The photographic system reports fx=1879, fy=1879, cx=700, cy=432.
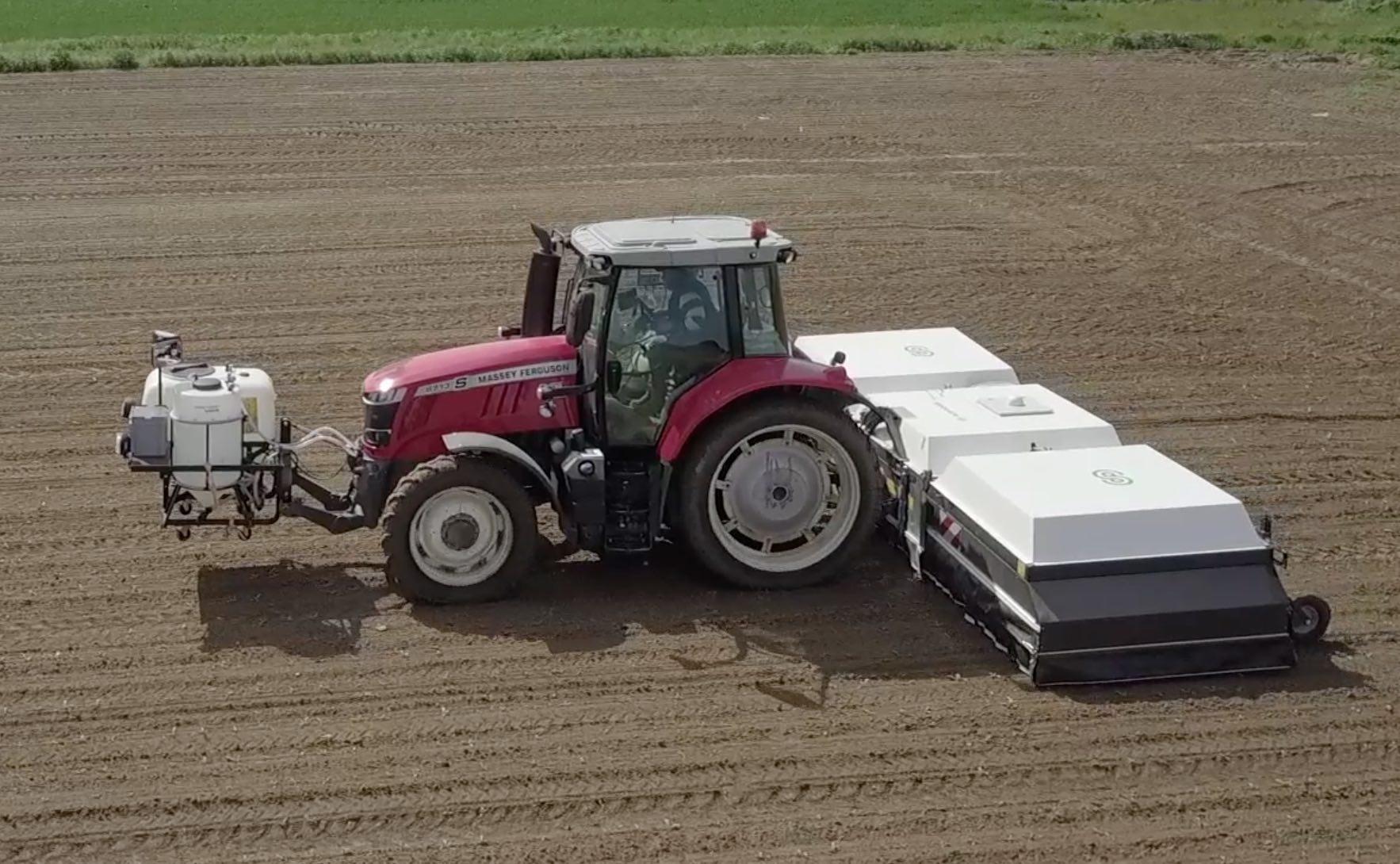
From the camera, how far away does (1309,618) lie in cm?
948

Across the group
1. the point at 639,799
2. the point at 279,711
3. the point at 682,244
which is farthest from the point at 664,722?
the point at 682,244

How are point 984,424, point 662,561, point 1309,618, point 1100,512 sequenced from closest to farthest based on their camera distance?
point 1100,512, point 1309,618, point 984,424, point 662,561

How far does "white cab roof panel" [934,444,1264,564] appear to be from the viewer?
8977mm

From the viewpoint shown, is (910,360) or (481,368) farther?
(910,360)

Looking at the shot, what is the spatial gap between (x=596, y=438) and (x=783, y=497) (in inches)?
41.1

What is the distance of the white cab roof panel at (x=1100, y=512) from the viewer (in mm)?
8977

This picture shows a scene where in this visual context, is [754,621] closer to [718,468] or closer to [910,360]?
[718,468]

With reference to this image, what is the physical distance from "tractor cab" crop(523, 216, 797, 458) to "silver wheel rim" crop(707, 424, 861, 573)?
0.45 metres

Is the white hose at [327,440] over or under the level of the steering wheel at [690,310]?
under

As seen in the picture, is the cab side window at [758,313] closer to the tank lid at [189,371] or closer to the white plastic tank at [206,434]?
the white plastic tank at [206,434]

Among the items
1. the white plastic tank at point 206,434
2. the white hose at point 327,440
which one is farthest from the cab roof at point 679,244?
the white plastic tank at point 206,434

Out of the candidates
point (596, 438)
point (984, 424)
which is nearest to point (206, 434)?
point (596, 438)

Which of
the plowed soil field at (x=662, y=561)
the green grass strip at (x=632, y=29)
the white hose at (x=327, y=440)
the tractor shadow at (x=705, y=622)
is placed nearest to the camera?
the plowed soil field at (x=662, y=561)

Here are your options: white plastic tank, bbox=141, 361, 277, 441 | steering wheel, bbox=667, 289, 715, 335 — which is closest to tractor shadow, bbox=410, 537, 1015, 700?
white plastic tank, bbox=141, 361, 277, 441
